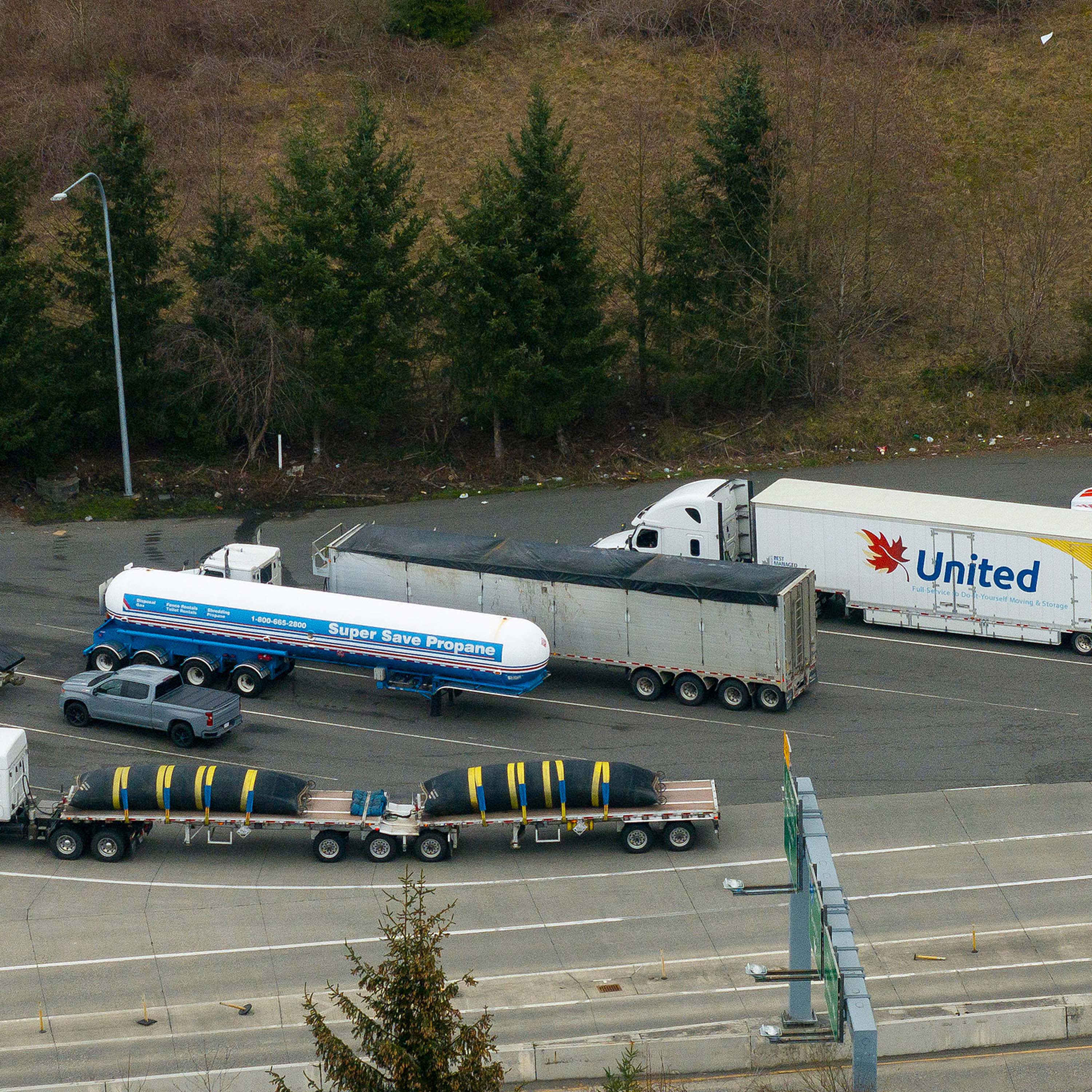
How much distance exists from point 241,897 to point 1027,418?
3680 centimetres

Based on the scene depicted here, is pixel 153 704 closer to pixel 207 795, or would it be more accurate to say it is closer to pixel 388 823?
pixel 207 795

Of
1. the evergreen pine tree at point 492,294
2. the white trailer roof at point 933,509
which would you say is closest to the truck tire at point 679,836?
the white trailer roof at point 933,509

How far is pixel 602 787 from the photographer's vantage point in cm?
2794

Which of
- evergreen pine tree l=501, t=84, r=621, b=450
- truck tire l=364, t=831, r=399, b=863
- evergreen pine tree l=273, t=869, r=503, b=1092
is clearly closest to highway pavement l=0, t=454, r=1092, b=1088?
truck tire l=364, t=831, r=399, b=863

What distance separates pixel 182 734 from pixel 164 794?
4865mm

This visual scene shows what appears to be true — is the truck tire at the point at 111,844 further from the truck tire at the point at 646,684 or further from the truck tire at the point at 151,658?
the truck tire at the point at 646,684

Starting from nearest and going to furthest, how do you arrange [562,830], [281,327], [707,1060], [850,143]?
[707,1060]
[562,830]
[281,327]
[850,143]

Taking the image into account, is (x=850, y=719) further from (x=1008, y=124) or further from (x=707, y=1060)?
(x=1008, y=124)

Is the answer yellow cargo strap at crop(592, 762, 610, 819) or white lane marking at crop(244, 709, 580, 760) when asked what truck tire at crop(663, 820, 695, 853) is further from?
white lane marking at crop(244, 709, 580, 760)

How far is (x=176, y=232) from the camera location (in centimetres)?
6288

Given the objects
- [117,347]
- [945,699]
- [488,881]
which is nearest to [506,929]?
[488,881]

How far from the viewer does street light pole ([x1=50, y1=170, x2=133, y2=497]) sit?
4744 cm

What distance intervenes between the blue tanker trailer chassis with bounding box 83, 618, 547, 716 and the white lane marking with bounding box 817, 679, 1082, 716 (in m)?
7.40

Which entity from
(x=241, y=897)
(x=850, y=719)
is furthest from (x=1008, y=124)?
(x=241, y=897)
